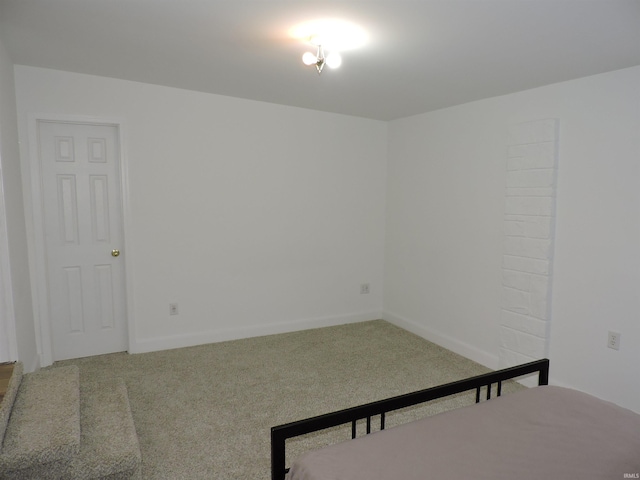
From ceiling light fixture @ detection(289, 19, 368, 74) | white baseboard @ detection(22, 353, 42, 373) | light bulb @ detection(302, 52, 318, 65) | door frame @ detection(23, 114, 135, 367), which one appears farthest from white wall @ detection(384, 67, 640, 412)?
white baseboard @ detection(22, 353, 42, 373)

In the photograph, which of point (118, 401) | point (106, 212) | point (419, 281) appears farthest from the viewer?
point (419, 281)

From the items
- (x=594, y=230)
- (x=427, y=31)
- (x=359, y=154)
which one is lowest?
(x=594, y=230)

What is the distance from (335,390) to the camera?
319 centimetres

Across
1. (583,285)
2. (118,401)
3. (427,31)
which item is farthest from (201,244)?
(583,285)

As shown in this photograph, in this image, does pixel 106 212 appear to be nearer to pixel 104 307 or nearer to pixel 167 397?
pixel 104 307

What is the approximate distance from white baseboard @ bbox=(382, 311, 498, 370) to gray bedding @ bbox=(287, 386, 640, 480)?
193cm

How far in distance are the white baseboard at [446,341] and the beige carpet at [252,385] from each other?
83 millimetres

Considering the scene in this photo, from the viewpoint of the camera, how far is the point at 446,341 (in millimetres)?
4105

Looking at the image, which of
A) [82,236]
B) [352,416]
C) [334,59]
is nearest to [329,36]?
[334,59]

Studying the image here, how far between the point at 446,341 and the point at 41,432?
3.35 metres

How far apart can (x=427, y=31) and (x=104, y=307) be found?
338 centimetres

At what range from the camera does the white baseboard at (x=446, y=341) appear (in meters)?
3.70

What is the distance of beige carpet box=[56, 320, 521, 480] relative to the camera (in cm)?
239

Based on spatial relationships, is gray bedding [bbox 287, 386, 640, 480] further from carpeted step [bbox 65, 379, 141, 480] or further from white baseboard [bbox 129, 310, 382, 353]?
white baseboard [bbox 129, 310, 382, 353]
